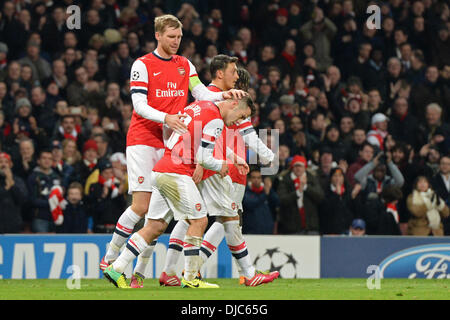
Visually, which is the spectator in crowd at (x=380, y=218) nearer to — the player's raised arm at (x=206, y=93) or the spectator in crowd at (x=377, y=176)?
the spectator in crowd at (x=377, y=176)

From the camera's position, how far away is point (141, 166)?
399 inches

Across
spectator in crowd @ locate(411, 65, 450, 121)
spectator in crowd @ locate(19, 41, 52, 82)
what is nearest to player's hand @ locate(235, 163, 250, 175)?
spectator in crowd @ locate(19, 41, 52, 82)

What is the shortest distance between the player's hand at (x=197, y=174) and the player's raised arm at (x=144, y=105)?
43 centimetres

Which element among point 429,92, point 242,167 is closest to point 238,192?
point 242,167

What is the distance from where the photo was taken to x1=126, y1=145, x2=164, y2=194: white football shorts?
10109 mm

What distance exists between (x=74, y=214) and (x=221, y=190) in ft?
14.5

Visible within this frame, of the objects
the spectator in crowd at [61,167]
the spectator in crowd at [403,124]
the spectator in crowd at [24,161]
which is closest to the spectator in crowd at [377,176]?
the spectator in crowd at [403,124]

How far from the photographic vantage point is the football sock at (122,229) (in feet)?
33.4

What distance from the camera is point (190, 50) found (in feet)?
59.9

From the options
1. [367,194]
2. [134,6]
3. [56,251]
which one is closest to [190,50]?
[134,6]

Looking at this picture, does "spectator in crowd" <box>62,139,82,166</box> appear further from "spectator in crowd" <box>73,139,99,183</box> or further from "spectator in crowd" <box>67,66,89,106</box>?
"spectator in crowd" <box>67,66,89,106</box>

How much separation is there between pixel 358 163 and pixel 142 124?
6.97 m

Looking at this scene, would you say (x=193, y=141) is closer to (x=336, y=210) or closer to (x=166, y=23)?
(x=166, y=23)

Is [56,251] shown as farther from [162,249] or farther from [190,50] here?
[190,50]
